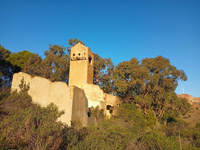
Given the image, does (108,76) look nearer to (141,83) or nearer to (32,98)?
(141,83)

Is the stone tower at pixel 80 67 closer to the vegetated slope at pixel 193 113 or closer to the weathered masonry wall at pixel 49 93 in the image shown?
the weathered masonry wall at pixel 49 93

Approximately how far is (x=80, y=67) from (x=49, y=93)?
8873mm

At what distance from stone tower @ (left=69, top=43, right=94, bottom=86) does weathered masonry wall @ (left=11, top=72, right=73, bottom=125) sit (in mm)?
7426

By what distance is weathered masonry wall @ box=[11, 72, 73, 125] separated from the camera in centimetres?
1227

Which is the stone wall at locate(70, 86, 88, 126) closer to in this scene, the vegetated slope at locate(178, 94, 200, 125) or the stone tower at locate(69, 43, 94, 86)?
the stone tower at locate(69, 43, 94, 86)

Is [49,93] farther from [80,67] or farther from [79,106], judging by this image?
[80,67]

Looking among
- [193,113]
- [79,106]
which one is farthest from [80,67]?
[193,113]

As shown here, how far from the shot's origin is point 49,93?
519 inches

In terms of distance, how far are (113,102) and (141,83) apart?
4.52m

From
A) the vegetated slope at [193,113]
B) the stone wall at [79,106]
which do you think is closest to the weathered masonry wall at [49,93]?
the stone wall at [79,106]

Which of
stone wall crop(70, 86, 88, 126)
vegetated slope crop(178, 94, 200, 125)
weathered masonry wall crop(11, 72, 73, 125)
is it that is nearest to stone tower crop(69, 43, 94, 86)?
stone wall crop(70, 86, 88, 126)

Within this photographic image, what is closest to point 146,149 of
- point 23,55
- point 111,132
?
point 111,132

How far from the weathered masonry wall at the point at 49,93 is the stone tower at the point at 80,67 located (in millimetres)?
7426

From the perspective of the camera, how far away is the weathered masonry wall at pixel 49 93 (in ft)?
40.2
